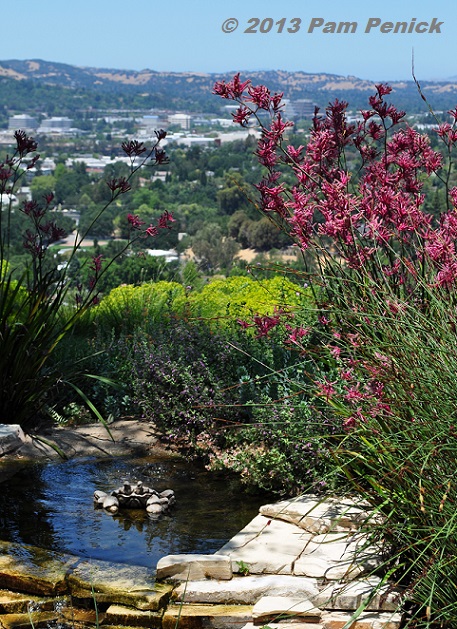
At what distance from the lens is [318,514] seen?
10.5 ft

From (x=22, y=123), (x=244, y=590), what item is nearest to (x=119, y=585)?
(x=244, y=590)

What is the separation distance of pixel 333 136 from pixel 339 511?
1.56m

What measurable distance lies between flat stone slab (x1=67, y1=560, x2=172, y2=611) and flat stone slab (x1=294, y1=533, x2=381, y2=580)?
463 millimetres

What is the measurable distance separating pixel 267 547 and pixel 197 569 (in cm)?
30

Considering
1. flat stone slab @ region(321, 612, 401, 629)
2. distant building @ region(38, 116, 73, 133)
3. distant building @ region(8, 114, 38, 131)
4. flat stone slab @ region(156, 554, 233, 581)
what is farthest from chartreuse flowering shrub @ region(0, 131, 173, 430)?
distant building @ region(8, 114, 38, 131)

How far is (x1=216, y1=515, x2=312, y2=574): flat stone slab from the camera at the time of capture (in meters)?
2.91

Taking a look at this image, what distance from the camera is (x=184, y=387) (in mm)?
4387

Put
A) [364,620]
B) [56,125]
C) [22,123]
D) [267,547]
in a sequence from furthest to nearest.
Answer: [56,125] → [22,123] → [267,547] → [364,620]

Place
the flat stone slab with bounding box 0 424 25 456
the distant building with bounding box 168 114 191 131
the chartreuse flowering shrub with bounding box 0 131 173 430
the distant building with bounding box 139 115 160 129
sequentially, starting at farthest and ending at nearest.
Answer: the distant building with bounding box 168 114 191 131, the distant building with bounding box 139 115 160 129, the chartreuse flowering shrub with bounding box 0 131 173 430, the flat stone slab with bounding box 0 424 25 456

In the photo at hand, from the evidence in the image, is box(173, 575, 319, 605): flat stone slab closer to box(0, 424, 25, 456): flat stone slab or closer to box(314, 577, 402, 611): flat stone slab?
box(314, 577, 402, 611): flat stone slab

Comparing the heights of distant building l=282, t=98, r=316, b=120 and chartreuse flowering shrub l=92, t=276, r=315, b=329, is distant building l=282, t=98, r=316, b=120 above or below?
above

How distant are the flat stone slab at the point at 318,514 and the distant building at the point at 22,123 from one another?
161874mm

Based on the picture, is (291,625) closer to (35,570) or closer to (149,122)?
(35,570)

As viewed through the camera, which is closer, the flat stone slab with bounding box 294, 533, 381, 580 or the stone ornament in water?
the flat stone slab with bounding box 294, 533, 381, 580
